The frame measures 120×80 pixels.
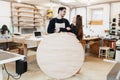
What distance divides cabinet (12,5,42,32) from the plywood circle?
5.13 meters

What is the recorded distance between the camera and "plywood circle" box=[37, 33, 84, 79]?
88.7 inches

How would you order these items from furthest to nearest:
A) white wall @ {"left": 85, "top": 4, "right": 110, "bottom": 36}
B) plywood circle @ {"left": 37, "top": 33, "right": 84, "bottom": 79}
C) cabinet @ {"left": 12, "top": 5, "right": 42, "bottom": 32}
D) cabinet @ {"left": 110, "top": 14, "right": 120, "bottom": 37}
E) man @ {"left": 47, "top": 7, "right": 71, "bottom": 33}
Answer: cabinet @ {"left": 12, "top": 5, "right": 42, "bottom": 32}, white wall @ {"left": 85, "top": 4, "right": 110, "bottom": 36}, cabinet @ {"left": 110, "top": 14, "right": 120, "bottom": 37}, man @ {"left": 47, "top": 7, "right": 71, "bottom": 33}, plywood circle @ {"left": 37, "top": 33, "right": 84, "bottom": 79}

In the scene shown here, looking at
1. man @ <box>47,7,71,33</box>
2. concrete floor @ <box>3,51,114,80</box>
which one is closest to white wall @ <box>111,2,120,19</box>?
concrete floor @ <box>3,51,114,80</box>

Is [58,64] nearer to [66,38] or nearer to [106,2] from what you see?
[66,38]

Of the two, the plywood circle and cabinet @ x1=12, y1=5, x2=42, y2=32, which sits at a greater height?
cabinet @ x1=12, y1=5, x2=42, y2=32

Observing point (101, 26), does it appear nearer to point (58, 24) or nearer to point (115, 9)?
point (115, 9)

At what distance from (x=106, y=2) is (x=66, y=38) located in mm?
4967

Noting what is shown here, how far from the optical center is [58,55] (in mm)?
2275

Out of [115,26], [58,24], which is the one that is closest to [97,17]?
[115,26]

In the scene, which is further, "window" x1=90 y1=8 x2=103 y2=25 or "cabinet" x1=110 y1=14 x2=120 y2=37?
"window" x1=90 y1=8 x2=103 y2=25

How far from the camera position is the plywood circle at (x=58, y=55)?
2.25 m

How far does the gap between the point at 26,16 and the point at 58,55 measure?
18.1 feet

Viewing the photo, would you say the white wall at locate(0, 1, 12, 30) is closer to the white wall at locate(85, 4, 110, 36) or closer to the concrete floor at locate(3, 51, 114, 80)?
the concrete floor at locate(3, 51, 114, 80)

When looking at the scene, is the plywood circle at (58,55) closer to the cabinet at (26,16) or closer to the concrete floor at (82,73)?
the concrete floor at (82,73)
